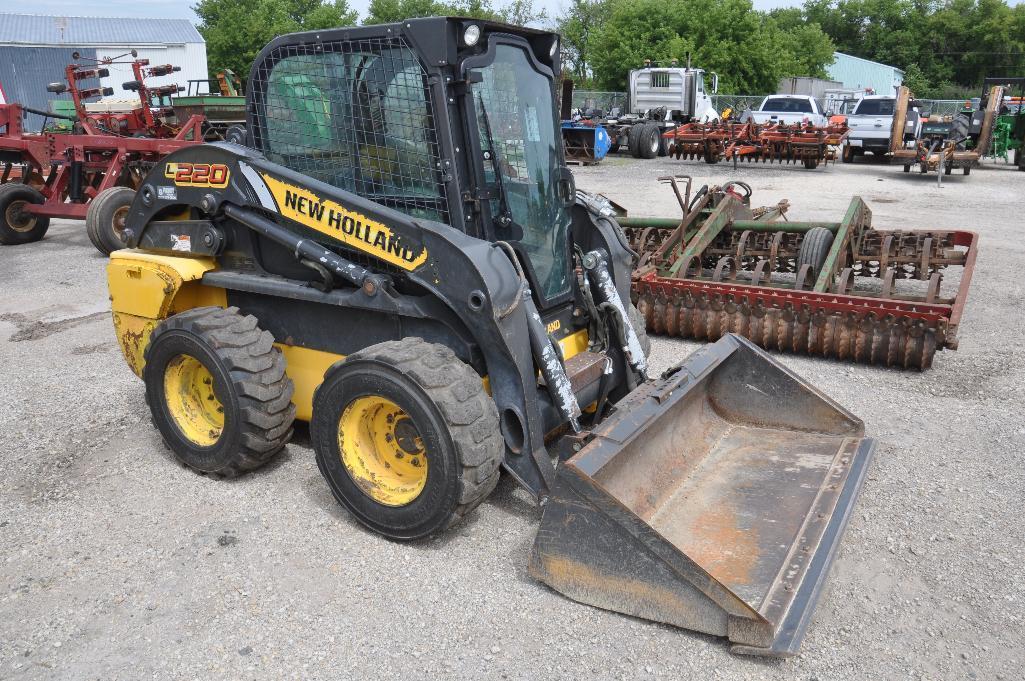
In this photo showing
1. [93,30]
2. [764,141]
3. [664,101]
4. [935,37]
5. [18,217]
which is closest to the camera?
[18,217]

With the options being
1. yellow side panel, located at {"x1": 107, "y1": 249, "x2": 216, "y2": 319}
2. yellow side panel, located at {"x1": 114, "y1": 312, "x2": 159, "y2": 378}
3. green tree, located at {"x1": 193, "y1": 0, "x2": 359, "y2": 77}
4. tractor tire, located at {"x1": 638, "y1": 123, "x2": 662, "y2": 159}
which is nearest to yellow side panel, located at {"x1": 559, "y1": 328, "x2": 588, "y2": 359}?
yellow side panel, located at {"x1": 107, "y1": 249, "x2": 216, "y2": 319}

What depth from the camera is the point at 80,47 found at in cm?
3588

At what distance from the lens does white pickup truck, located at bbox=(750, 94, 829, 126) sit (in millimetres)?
23697

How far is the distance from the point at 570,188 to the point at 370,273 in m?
1.23

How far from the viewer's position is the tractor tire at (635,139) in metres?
22.9

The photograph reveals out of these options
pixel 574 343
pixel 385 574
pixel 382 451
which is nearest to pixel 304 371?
pixel 382 451

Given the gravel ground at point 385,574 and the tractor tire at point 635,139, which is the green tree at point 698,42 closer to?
the tractor tire at point 635,139

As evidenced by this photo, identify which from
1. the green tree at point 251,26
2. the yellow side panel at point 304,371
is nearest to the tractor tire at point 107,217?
the yellow side panel at point 304,371

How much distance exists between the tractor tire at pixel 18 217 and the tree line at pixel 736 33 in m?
26.3

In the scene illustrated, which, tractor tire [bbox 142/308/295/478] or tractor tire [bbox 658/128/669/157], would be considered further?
tractor tire [bbox 658/128/669/157]

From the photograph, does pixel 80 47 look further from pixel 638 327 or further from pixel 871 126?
pixel 638 327

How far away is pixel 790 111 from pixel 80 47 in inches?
1179

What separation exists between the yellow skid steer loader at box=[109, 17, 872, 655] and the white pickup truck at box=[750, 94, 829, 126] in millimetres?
21122

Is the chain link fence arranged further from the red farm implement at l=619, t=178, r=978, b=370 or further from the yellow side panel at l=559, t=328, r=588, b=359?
the yellow side panel at l=559, t=328, r=588, b=359
